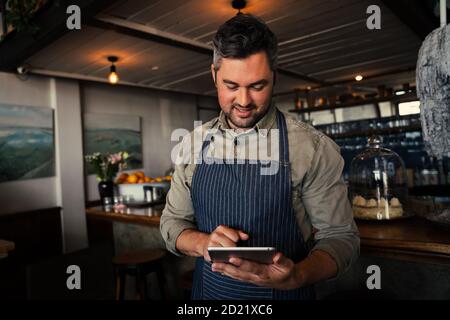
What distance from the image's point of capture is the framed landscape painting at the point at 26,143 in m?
4.55

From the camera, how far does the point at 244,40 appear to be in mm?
1187

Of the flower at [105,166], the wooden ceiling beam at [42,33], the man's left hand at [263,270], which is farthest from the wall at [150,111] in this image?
the man's left hand at [263,270]

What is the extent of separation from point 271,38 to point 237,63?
158mm

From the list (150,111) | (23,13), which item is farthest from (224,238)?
(150,111)

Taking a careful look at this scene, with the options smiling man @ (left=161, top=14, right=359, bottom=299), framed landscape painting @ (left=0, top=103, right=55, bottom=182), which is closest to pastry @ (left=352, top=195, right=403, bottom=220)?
smiling man @ (left=161, top=14, right=359, bottom=299)

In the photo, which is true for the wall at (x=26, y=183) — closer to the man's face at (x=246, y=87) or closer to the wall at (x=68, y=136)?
the wall at (x=68, y=136)

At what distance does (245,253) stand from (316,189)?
0.42 m

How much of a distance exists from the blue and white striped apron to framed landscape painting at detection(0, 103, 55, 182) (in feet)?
13.6

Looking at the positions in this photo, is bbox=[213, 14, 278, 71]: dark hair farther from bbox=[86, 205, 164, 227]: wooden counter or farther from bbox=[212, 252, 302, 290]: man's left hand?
bbox=[86, 205, 164, 227]: wooden counter

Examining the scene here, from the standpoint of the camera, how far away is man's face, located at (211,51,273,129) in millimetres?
1209

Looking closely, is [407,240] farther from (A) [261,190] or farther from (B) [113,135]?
(B) [113,135]

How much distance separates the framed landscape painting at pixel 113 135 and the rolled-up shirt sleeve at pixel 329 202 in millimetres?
4978
